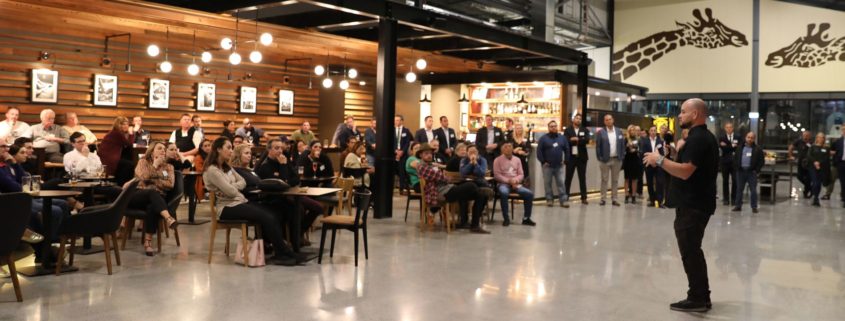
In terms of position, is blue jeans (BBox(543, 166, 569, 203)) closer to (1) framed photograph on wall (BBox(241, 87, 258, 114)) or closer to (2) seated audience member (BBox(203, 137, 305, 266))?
(2) seated audience member (BBox(203, 137, 305, 266))

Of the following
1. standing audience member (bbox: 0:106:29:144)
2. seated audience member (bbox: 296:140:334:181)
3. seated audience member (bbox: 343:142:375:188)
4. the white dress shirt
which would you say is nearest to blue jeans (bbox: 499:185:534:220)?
seated audience member (bbox: 343:142:375:188)

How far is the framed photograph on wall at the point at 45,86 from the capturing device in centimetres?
1042

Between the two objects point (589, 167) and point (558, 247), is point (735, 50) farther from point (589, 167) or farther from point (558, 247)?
point (558, 247)

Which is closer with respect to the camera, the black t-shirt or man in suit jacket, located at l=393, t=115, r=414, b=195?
the black t-shirt

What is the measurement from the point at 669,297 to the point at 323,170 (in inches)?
175

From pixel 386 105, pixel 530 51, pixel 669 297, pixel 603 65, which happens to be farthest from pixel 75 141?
pixel 603 65

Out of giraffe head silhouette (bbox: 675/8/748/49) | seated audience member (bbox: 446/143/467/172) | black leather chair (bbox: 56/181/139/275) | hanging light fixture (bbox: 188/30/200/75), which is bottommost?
black leather chair (bbox: 56/181/139/275)

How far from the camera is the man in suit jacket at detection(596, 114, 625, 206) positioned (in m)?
11.0

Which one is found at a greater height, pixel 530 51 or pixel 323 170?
pixel 530 51

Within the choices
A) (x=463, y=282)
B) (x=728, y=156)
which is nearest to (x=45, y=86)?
(x=463, y=282)

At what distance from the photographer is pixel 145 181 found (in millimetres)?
6141

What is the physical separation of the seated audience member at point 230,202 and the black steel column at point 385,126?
3069 millimetres

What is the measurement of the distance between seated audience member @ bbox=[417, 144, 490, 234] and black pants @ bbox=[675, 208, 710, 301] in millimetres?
3297

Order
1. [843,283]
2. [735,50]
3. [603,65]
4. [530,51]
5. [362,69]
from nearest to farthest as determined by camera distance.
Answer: [843,283] < [530,51] < [362,69] < [735,50] < [603,65]
